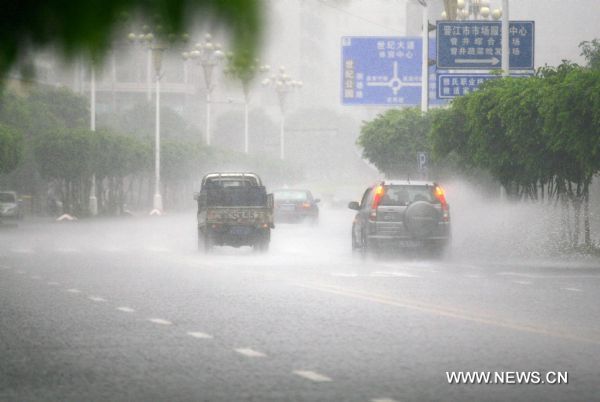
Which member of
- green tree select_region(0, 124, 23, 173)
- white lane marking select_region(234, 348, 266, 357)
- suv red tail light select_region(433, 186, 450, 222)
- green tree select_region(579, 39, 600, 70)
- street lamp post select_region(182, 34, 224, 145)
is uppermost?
green tree select_region(579, 39, 600, 70)

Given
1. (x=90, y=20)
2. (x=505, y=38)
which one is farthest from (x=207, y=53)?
(x=505, y=38)

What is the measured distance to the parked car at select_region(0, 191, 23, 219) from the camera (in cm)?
6466

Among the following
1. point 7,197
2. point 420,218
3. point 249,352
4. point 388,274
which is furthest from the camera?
point 7,197

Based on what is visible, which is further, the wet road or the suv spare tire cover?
the suv spare tire cover

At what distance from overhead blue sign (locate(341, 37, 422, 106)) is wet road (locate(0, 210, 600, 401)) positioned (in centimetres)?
3405

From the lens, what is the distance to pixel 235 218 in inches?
1346

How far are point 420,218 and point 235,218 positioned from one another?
6.00m

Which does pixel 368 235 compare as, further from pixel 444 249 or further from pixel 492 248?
pixel 492 248

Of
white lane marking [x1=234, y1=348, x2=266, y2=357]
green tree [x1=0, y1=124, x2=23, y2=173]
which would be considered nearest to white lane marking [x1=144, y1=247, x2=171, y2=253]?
white lane marking [x1=234, y1=348, x2=266, y2=357]

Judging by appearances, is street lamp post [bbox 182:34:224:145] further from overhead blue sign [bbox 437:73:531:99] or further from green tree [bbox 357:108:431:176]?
green tree [bbox 357:108:431:176]

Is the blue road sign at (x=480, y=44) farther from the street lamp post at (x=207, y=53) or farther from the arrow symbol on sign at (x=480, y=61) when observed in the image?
the street lamp post at (x=207, y=53)

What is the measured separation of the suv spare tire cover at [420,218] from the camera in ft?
98.5

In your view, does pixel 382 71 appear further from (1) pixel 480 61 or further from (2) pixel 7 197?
(2) pixel 7 197

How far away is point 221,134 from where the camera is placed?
171 meters
